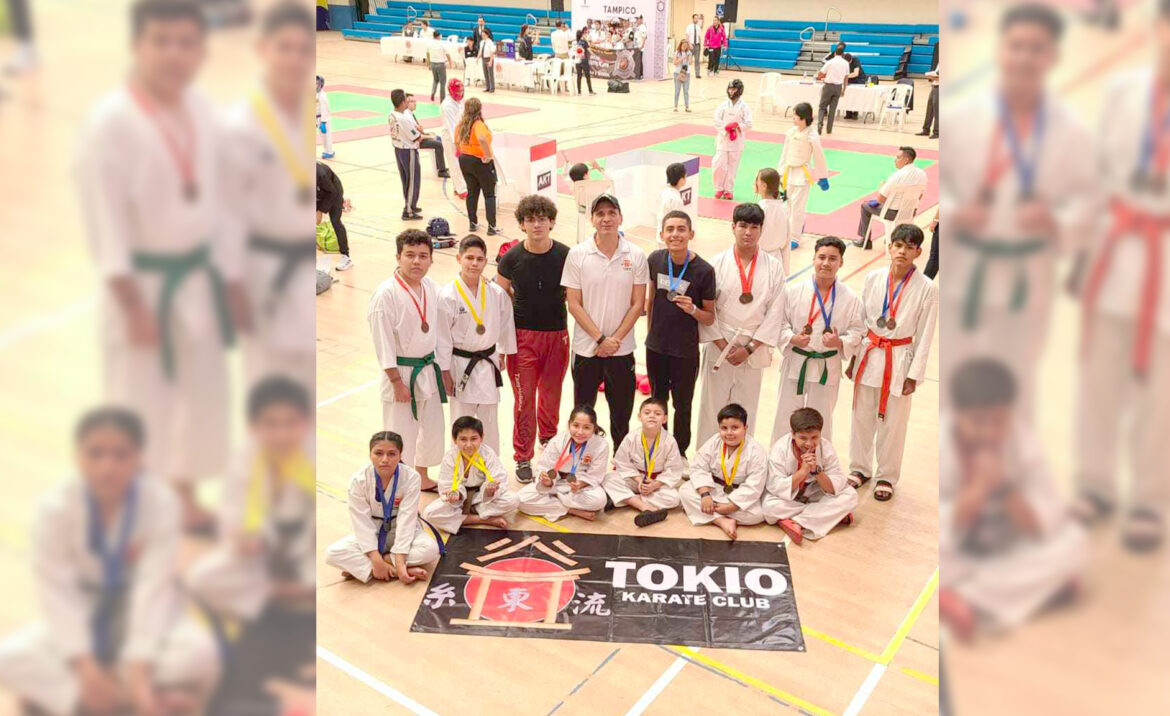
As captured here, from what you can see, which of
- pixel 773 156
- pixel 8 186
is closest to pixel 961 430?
pixel 8 186

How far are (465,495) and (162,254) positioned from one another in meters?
4.97

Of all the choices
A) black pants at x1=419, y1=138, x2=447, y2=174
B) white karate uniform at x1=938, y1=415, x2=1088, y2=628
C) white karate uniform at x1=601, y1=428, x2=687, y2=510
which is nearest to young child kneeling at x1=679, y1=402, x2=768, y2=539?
white karate uniform at x1=601, y1=428, x2=687, y2=510

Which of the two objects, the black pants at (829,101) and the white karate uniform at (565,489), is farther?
the black pants at (829,101)

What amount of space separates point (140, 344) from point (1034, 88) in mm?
832

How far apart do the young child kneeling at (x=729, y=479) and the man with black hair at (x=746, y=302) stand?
1.49 ft

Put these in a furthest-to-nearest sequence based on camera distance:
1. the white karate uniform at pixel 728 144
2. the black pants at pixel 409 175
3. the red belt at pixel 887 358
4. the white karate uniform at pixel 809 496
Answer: the white karate uniform at pixel 728 144, the black pants at pixel 409 175, the red belt at pixel 887 358, the white karate uniform at pixel 809 496

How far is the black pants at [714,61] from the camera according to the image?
1085 inches

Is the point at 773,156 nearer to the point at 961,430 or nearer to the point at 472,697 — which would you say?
the point at 472,697

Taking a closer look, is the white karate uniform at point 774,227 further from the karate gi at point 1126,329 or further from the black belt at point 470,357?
the karate gi at point 1126,329

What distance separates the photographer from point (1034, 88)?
2.64 feet

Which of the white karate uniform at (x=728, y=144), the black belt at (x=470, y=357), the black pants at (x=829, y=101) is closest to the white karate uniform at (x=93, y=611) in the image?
the black belt at (x=470, y=357)

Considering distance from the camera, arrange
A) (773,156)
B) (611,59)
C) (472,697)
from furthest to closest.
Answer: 1. (611,59)
2. (773,156)
3. (472,697)

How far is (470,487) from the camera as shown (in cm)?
568

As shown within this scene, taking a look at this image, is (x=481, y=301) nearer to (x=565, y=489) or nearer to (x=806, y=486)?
(x=565, y=489)
